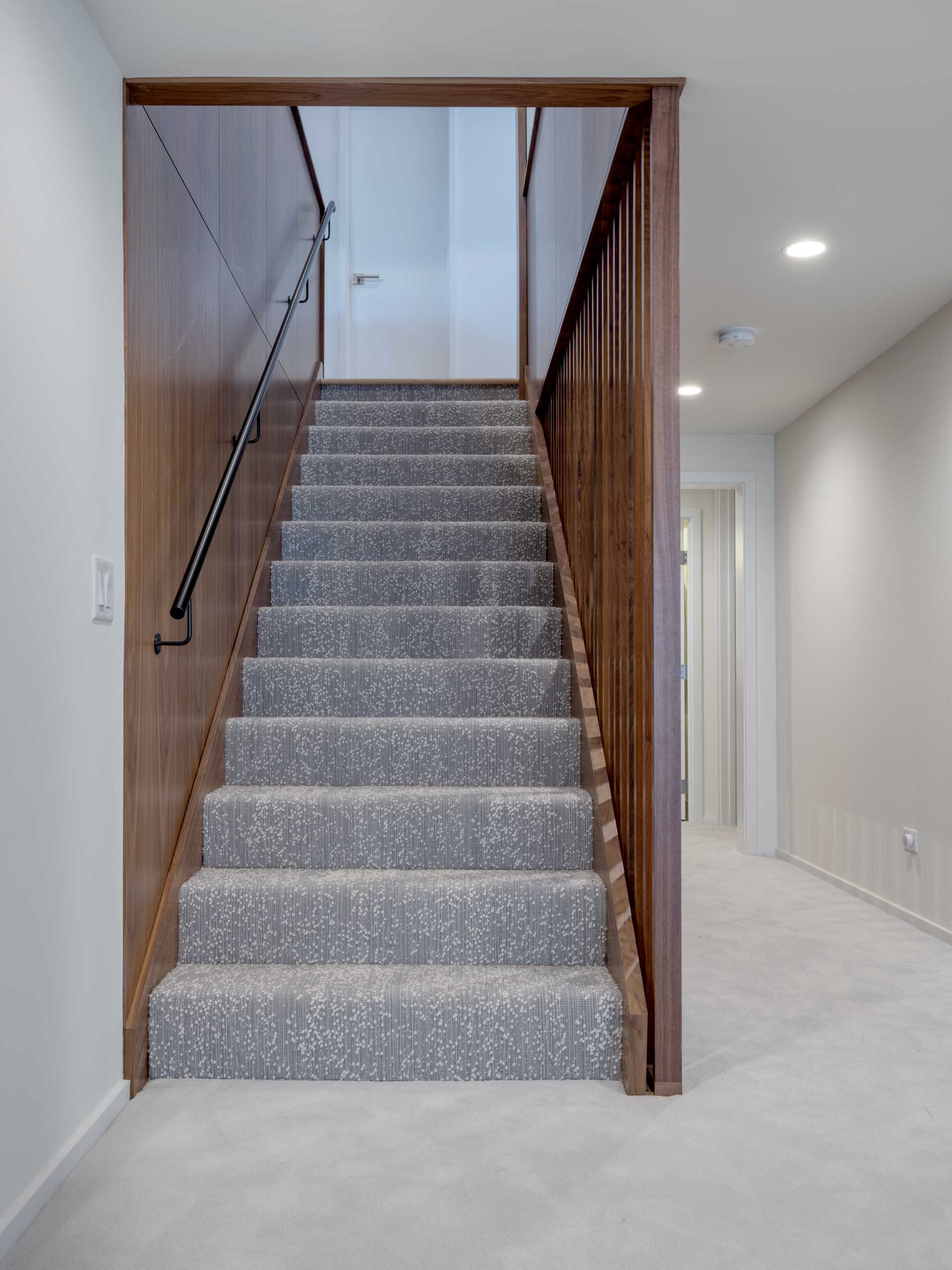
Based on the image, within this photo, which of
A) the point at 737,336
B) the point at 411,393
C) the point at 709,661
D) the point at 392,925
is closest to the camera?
the point at 392,925

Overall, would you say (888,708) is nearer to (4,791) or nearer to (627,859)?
(627,859)

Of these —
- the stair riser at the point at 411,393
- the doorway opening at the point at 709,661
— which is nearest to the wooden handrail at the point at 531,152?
the stair riser at the point at 411,393

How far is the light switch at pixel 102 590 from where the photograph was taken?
1.70 m

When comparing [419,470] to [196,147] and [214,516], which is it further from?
[214,516]

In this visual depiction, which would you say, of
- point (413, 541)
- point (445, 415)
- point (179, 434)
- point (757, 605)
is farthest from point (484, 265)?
point (179, 434)

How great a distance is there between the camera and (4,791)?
138 centimetres

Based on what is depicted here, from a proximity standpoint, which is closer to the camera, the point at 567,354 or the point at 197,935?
the point at 197,935

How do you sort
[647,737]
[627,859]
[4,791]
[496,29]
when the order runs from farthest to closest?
[627,859]
[647,737]
[496,29]
[4,791]

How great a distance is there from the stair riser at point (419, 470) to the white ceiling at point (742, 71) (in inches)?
43.5

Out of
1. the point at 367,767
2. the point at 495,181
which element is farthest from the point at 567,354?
the point at 495,181

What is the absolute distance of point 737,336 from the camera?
11.2 feet

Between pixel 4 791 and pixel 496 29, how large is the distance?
1479 mm

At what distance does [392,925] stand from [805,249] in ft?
6.94

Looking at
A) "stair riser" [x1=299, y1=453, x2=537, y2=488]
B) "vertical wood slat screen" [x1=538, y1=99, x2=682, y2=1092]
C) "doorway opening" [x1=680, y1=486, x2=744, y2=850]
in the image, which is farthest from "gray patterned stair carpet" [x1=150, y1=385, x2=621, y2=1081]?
"doorway opening" [x1=680, y1=486, x2=744, y2=850]
